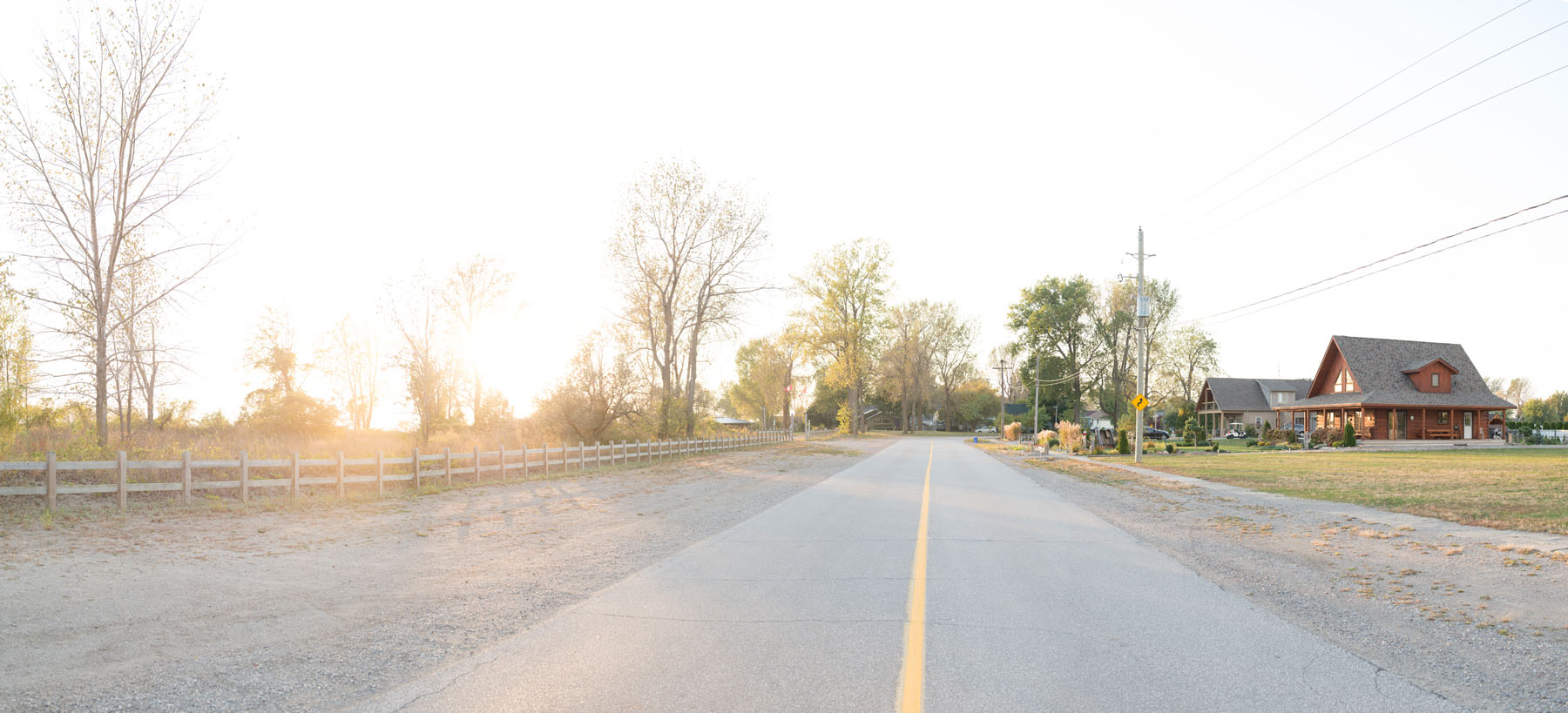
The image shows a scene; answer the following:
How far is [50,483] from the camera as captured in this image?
484 inches

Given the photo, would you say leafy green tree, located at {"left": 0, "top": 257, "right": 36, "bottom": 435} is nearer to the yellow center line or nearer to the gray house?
the yellow center line

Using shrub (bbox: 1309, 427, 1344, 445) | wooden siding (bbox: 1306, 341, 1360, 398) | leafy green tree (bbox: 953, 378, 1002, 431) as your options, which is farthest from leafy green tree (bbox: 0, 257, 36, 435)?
leafy green tree (bbox: 953, 378, 1002, 431)

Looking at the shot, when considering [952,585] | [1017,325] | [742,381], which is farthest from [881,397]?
[952,585]

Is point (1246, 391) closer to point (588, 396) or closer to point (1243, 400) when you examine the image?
point (1243, 400)

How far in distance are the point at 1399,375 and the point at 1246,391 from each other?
2552 centimetres

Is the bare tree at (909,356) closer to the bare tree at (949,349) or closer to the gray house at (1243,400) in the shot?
the bare tree at (949,349)

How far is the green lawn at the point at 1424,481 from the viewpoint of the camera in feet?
39.8

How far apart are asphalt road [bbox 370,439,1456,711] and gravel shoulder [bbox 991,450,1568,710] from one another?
1.20 feet

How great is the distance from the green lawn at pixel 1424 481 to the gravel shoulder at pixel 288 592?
11192mm

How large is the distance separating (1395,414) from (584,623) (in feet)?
181

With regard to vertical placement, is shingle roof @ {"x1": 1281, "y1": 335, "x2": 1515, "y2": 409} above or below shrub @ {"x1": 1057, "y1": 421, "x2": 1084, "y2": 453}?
above

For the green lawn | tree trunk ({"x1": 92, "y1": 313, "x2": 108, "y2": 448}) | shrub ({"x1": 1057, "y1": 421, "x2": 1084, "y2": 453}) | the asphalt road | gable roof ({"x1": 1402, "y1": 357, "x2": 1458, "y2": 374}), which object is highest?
gable roof ({"x1": 1402, "y1": 357, "x2": 1458, "y2": 374})

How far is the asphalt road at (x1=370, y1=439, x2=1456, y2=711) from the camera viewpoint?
4289mm

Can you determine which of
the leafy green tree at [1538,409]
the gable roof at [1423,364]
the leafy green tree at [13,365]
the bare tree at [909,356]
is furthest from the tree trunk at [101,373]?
the leafy green tree at [1538,409]
